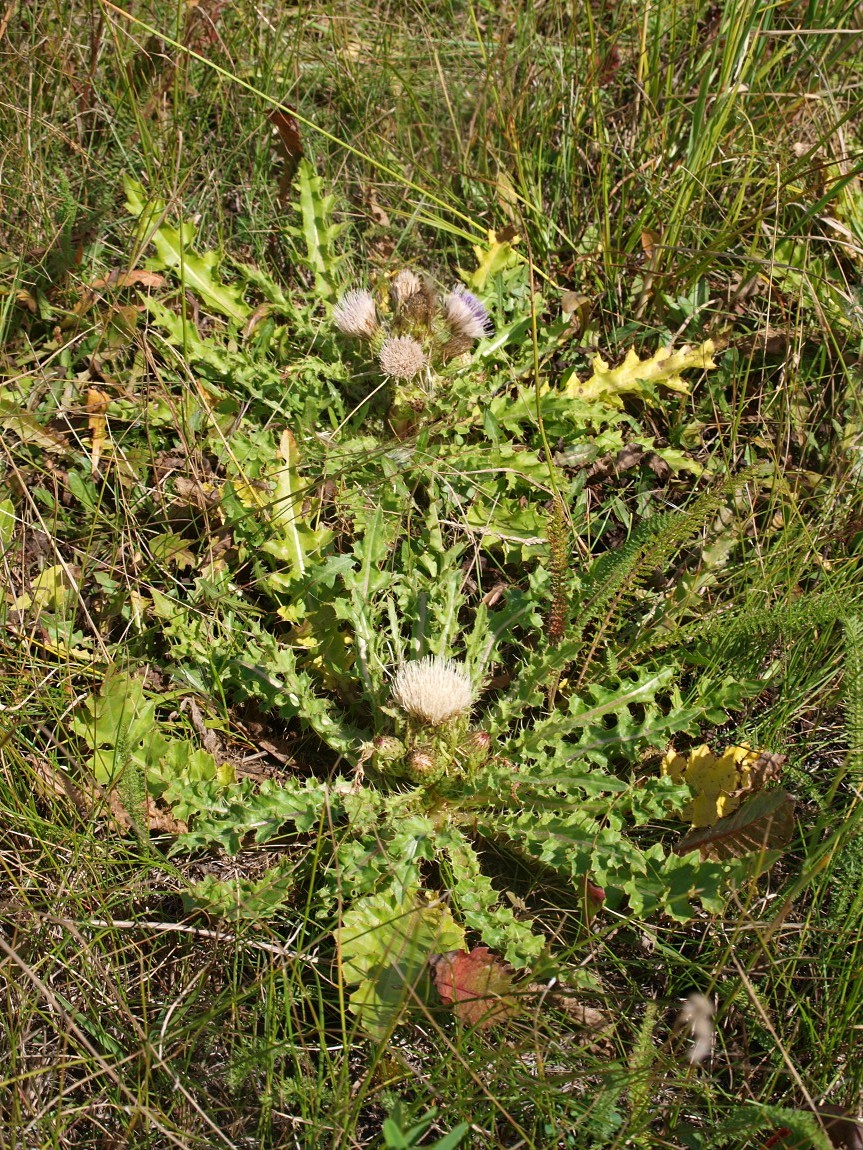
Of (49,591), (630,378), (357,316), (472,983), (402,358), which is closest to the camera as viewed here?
(472,983)

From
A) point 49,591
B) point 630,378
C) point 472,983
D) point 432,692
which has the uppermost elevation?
point 630,378

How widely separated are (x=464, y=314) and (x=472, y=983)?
170cm

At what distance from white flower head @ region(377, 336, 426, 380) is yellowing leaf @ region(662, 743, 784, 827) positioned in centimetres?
121

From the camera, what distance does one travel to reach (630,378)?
284 cm

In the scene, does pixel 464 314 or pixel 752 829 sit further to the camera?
pixel 464 314

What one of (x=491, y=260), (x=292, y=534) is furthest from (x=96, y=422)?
(x=491, y=260)

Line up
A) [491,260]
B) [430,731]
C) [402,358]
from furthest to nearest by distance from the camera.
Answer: [491,260] < [402,358] < [430,731]

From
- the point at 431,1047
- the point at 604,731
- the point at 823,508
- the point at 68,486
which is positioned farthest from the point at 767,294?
the point at 431,1047

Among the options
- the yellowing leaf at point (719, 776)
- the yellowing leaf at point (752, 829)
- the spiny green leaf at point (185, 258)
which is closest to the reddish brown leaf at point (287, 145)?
the spiny green leaf at point (185, 258)

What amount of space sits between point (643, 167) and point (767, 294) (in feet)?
1.82

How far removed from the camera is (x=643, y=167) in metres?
3.04

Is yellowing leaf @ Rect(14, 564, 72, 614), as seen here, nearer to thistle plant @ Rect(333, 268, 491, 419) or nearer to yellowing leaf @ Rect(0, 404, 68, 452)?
yellowing leaf @ Rect(0, 404, 68, 452)

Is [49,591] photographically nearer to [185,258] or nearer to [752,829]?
[185,258]

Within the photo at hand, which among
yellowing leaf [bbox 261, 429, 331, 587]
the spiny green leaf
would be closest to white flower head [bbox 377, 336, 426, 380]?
yellowing leaf [bbox 261, 429, 331, 587]
